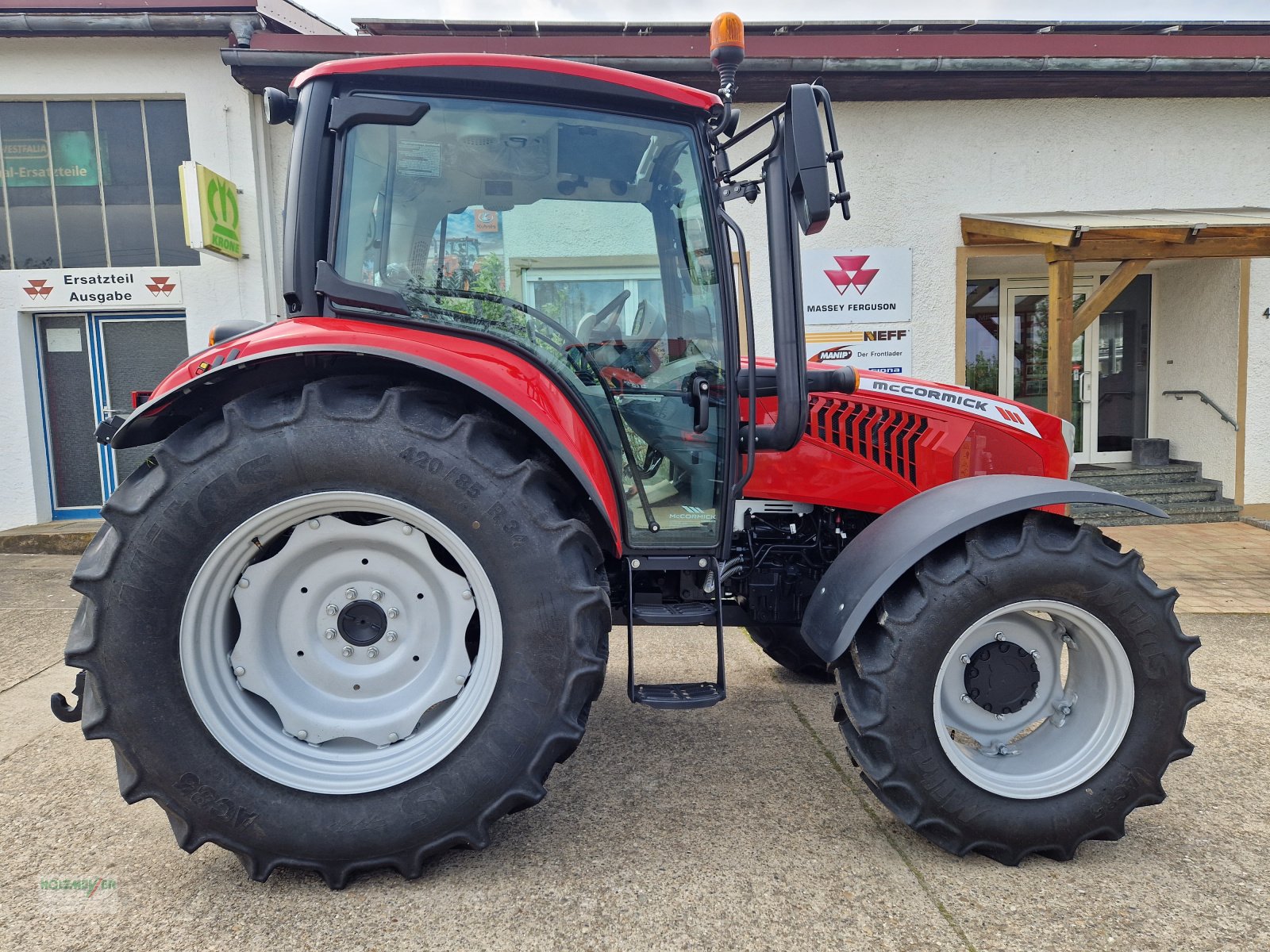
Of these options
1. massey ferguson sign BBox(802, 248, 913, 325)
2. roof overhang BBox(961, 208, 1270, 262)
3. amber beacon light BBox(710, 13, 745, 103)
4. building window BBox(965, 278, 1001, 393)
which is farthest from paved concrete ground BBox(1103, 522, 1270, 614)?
amber beacon light BBox(710, 13, 745, 103)

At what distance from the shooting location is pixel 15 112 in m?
6.74

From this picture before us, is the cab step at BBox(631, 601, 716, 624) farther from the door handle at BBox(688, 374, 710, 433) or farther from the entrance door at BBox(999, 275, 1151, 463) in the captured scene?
the entrance door at BBox(999, 275, 1151, 463)

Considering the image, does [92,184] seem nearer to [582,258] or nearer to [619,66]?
[619,66]

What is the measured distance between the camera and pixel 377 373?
203 cm

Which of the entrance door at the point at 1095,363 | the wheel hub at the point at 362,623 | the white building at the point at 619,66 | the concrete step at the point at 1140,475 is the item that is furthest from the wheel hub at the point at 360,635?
the entrance door at the point at 1095,363

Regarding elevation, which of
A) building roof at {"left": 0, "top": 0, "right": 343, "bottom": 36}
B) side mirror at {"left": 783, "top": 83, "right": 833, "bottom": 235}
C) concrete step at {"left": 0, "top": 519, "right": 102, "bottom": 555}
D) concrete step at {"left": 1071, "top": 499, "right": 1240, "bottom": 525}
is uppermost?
building roof at {"left": 0, "top": 0, "right": 343, "bottom": 36}

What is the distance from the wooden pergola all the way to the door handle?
5.01 m

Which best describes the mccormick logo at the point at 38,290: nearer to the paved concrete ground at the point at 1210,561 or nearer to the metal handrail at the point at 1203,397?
the paved concrete ground at the point at 1210,561

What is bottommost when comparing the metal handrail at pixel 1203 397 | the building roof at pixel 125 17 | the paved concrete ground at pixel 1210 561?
the paved concrete ground at pixel 1210 561

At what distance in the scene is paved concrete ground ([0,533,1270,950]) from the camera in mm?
1749

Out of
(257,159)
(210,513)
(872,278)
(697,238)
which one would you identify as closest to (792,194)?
(697,238)

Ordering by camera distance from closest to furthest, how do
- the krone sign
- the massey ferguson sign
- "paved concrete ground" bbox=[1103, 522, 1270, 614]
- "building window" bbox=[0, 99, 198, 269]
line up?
"paved concrete ground" bbox=[1103, 522, 1270, 614] < the krone sign < "building window" bbox=[0, 99, 198, 269] < the massey ferguson sign

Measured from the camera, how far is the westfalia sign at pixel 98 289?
688 cm

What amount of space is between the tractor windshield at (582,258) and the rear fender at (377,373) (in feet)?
0.36
